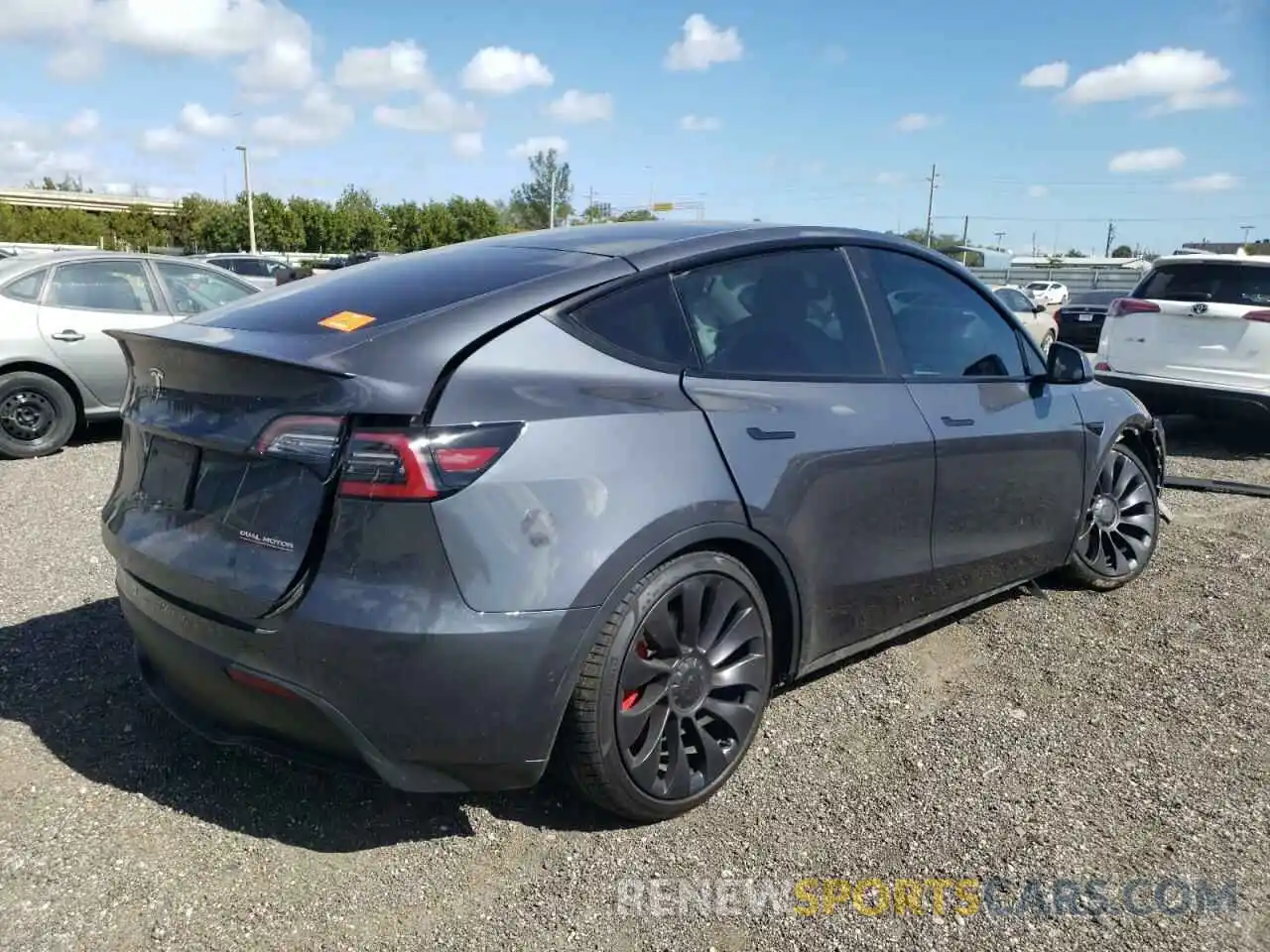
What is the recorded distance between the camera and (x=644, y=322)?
9.21 ft

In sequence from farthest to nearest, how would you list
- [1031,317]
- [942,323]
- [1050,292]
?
[1050,292], [1031,317], [942,323]

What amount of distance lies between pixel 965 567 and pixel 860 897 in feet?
5.17

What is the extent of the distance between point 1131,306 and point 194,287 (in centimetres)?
808

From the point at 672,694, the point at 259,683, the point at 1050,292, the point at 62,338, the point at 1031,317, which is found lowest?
the point at 1050,292

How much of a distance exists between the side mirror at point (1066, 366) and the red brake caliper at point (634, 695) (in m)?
2.43

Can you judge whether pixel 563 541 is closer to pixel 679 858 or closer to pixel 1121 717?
pixel 679 858

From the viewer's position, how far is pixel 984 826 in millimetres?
2832

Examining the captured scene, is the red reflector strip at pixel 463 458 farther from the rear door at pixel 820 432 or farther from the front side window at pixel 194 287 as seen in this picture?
the front side window at pixel 194 287

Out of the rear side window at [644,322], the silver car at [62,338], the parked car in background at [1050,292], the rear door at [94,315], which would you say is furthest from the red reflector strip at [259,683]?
the parked car in background at [1050,292]

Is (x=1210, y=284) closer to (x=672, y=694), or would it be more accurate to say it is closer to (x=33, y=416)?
(x=672, y=694)

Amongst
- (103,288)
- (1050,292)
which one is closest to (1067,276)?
(1050,292)

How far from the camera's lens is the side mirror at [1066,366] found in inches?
165

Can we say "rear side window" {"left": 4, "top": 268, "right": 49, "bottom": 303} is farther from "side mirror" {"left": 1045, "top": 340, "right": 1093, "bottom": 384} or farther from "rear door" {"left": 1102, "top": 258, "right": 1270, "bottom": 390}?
"rear door" {"left": 1102, "top": 258, "right": 1270, "bottom": 390}

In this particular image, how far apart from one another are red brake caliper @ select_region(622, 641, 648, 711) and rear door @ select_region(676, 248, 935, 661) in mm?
491
